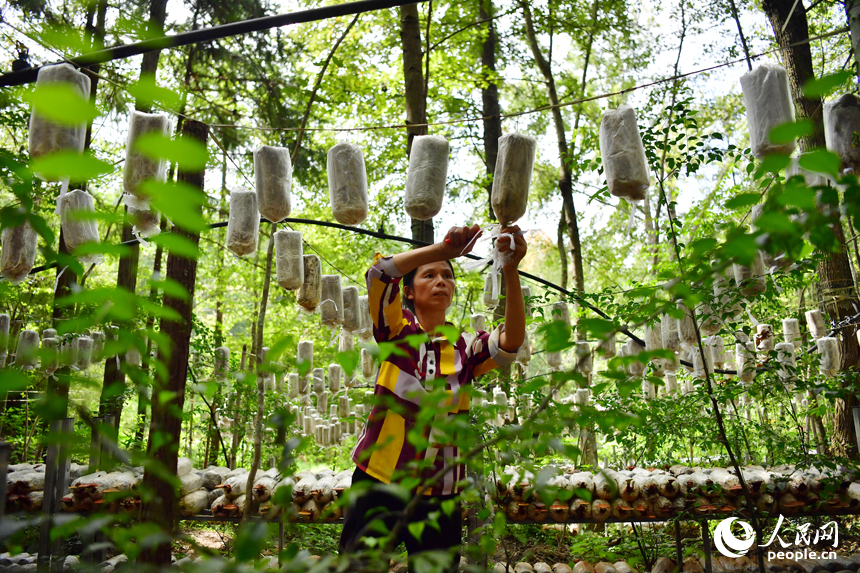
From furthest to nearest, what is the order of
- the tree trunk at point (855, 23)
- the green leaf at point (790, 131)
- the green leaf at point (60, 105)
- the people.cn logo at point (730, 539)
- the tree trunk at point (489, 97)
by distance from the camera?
the tree trunk at point (489, 97) → the people.cn logo at point (730, 539) → the tree trunk at point (855, 23) → the green leaf at point (790, 131) → the green leaf at point (60, 105)

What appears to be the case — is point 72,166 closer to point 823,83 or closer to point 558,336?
point 558,336

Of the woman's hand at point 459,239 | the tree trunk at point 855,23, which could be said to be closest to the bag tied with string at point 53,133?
the woman's hand at point 459,239

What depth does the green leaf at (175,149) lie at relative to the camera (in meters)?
0.40

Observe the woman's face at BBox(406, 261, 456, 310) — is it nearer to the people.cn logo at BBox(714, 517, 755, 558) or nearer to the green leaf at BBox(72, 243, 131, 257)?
the green leaf at BBox(72, 243, 131, 257)

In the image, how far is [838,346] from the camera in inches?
174

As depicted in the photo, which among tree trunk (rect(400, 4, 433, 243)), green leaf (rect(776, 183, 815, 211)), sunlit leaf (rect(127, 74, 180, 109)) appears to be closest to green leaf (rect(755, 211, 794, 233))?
green leaf (rect(776, 183, 815, 211))

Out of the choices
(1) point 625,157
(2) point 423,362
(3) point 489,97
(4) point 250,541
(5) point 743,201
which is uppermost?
(3) point 489,97

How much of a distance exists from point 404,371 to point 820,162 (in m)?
1.25

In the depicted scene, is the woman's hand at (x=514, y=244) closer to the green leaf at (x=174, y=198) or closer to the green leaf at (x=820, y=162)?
the green leaf at (x=820, y=162)

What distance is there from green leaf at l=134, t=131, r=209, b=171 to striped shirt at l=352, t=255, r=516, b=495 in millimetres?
1147

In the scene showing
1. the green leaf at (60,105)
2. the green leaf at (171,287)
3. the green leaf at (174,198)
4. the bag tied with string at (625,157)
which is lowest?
the green leaf at (171,287)

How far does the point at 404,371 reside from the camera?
5.57 feet

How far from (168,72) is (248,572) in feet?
29.9

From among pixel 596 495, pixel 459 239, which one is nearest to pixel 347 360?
pixel 459 239
